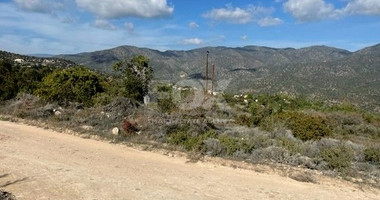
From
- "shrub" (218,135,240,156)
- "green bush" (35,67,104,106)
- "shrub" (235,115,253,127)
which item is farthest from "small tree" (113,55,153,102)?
"shrub" (218,135,240,156)

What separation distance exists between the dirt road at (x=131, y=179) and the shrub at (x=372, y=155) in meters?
2.73

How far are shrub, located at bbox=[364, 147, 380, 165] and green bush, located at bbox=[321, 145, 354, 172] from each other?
0.49 metres

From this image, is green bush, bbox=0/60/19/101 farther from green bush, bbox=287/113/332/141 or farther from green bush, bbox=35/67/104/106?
green bush, bbox=287/113/332/141

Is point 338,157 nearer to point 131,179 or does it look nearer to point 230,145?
point 230,145

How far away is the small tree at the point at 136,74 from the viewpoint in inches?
968

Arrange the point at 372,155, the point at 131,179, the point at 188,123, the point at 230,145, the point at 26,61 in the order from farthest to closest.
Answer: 1. the point at 26,61
2. the point at 188,123
3. the point at 230,145
4. the point at 372,155
5. the point at 131,179

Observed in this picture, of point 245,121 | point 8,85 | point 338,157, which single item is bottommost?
point 338,157

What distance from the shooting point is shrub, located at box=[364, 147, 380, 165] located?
11.7 m

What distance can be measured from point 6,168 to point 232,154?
20.1ft

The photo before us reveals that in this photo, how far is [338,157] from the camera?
11219mm

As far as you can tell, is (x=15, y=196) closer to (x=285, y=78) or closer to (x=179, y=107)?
(x=179, y=107)

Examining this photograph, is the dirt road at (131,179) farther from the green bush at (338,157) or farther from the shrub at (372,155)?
the shrub at (372,155)

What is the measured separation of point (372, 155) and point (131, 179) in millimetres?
7189

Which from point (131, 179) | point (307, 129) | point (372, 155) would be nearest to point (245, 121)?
point (307, 129)
